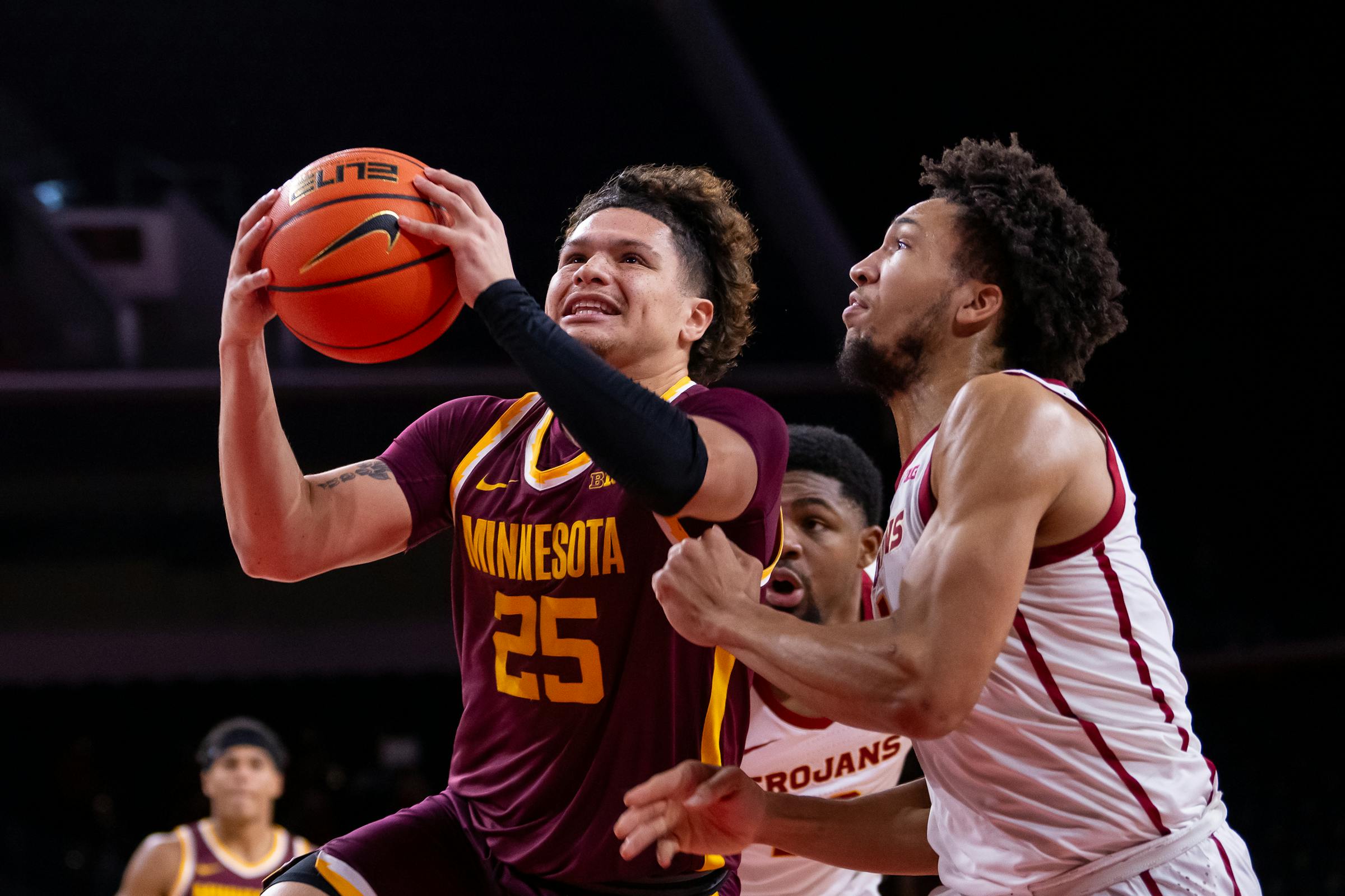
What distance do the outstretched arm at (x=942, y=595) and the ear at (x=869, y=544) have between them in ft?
5.08

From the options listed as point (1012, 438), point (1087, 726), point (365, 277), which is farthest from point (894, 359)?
point (365, 277)

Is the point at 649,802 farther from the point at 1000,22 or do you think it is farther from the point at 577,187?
the point at 577,187

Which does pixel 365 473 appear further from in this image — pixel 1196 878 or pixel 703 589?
pixel 1196 878

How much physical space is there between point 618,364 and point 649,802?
2.82ft

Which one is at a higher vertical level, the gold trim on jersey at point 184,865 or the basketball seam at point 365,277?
the basketball seam at point 365,277

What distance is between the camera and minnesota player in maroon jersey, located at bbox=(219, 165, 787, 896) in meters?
2.08

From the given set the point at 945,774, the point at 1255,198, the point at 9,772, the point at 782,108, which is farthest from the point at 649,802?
the point at 782,108

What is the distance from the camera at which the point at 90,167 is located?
10.8 m

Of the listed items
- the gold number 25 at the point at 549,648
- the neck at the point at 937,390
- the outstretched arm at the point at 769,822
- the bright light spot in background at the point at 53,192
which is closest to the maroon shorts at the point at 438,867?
the outstretched arm at the point at 769,822

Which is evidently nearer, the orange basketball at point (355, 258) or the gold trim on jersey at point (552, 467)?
the orange basketball at point (355, 258)

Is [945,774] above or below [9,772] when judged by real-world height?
below

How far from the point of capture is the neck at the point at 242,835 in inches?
230

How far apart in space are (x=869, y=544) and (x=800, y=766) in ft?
2.26

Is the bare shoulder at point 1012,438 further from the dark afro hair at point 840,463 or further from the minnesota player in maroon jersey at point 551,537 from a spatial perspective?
the dark afro hair at point 840,463
